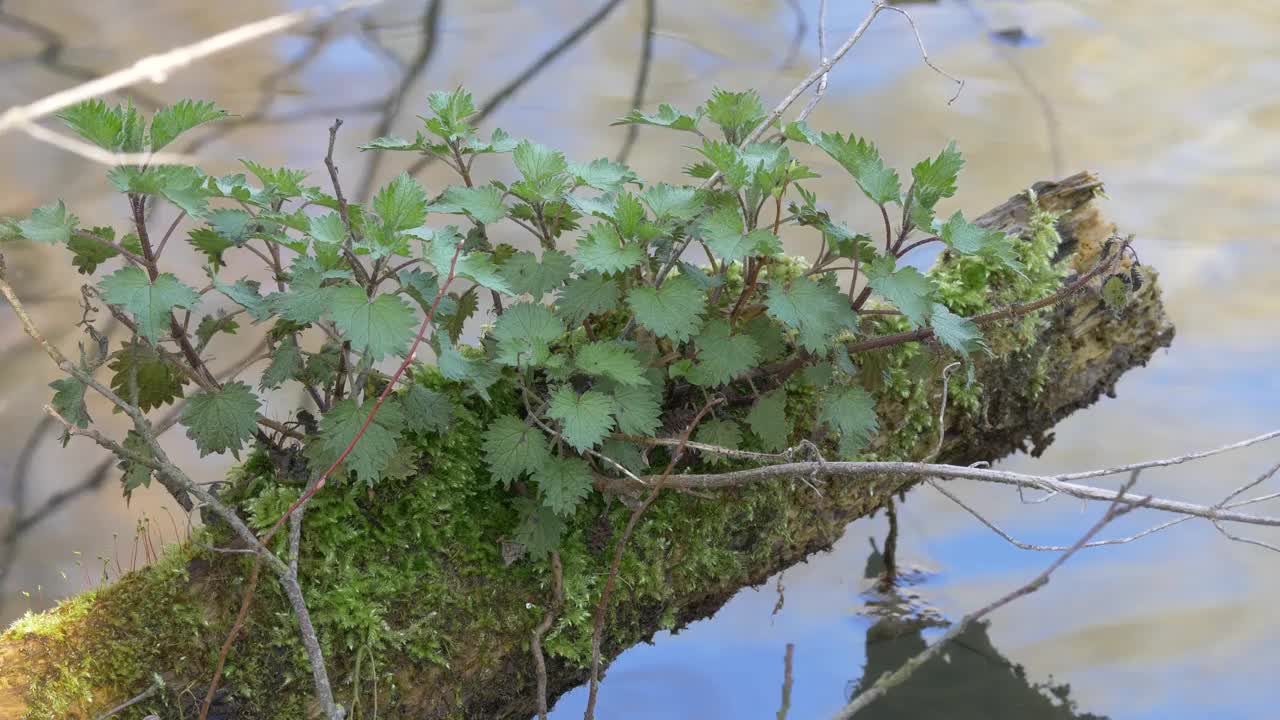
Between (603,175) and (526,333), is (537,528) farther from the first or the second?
(603,175)

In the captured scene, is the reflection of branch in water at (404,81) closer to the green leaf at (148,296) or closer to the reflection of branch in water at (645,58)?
the reflection of branch in water at (645,58)

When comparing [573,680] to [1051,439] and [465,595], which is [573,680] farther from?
[1051,439]

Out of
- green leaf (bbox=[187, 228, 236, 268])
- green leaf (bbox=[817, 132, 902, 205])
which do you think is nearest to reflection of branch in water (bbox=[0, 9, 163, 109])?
green leaf (bbox=[187, 228, 236, 268])

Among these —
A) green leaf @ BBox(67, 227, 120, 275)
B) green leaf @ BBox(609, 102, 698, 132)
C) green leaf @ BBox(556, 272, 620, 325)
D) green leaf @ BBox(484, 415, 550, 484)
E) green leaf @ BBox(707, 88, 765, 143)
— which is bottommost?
green leaf @ BBox(484, 415, 550, 484)

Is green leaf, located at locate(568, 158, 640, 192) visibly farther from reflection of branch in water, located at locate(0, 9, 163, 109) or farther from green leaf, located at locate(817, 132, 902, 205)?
reflection of branch in water, located at locate(0, 9, 163, 109)

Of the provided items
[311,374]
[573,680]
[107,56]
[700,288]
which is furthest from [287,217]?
[107,56]

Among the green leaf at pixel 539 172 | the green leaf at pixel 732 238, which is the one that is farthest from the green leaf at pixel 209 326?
the green leaf at pixel 732 238
